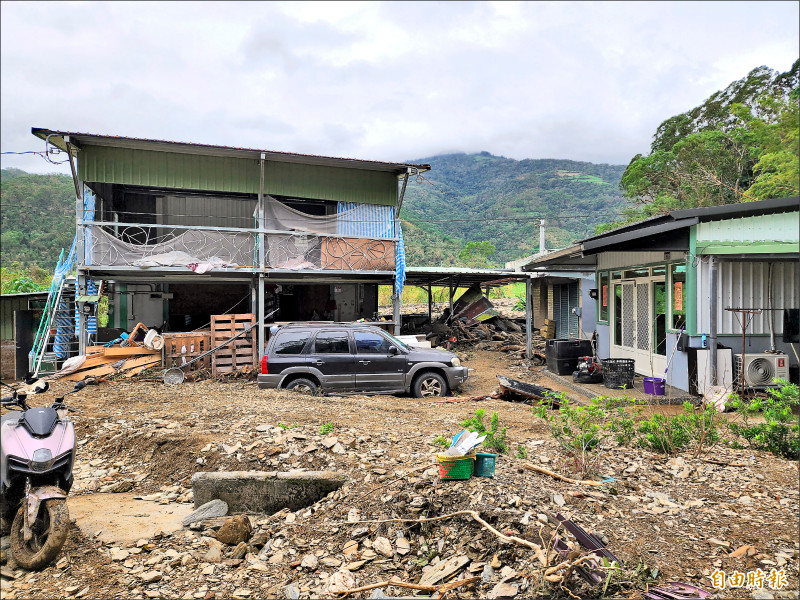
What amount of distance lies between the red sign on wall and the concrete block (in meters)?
7.82

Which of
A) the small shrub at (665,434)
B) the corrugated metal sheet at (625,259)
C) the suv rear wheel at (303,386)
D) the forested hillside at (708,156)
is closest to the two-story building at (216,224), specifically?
the suv rear wheel at (303,386)

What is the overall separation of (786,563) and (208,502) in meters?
4.54

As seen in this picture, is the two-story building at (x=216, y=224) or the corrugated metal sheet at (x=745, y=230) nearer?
the corrugated metal sheet at (x=745, y=230)

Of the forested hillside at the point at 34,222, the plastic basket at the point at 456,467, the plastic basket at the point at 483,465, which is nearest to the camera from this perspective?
the plastic basket at the point at 456,467

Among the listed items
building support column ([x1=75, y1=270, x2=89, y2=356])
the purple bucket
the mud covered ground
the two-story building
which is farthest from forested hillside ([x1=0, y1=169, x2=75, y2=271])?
the purple bucket

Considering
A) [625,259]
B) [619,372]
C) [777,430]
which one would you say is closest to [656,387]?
[619,372]

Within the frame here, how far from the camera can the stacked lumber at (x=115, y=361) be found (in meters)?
11.8

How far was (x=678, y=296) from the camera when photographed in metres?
9.91

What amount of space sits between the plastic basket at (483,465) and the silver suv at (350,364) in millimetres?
6246

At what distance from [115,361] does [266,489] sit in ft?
29.7

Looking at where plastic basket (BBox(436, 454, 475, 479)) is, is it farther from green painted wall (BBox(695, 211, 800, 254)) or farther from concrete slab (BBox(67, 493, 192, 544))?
green painted wall (BBox(695, 211, 800, 254))

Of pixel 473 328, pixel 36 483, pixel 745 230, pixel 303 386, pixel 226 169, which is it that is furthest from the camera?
Answer: pixel 473 328

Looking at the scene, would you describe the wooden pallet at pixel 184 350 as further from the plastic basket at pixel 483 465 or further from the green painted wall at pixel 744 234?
the green painted wall at pixel 744 234

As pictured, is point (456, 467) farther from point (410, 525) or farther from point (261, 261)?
point (261, 261)
